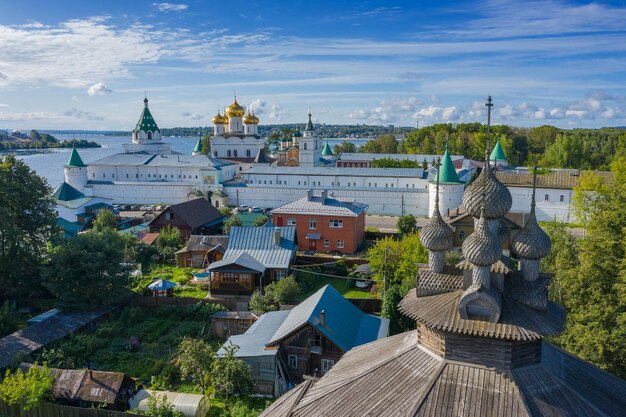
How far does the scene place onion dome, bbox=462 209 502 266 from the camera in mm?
7879

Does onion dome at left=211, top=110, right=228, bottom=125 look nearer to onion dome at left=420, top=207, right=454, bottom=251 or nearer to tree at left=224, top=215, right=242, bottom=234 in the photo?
tree at left=224, top=215, right=242, bottom=234

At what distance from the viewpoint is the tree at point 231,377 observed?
1477 cm

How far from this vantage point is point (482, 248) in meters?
7.89

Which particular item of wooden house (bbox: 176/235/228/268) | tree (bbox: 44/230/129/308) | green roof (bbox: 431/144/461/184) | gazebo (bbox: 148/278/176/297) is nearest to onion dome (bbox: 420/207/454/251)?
tree (bbox: 44/230/129/308)

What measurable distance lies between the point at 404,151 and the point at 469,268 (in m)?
85.9

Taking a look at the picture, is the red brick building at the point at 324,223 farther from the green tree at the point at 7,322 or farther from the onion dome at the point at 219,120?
the onion dome at the point at 219,120

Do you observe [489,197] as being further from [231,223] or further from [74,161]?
[74,161]

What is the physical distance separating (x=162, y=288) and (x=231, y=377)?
9710mm

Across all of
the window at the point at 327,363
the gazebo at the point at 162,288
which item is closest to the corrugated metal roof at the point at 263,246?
the gazebo at the point at 162,288

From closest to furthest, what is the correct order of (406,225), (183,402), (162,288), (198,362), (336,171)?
(183,402) → (198,362) → (162,288) → (406,225) → (336,171)

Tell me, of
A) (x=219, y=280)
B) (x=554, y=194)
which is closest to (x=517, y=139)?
(x=554, y=194)

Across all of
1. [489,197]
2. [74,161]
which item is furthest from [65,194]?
[489,197]

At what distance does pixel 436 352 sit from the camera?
8688 millimetres

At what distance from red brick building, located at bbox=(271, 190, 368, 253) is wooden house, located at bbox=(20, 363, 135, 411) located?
17.8 meters
